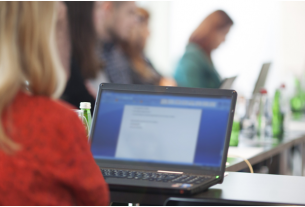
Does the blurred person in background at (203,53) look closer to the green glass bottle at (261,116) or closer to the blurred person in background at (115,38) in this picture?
the green glass bottle at (261,116)

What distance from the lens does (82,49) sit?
2.97 meters

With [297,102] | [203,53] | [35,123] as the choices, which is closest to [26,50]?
[35,123]

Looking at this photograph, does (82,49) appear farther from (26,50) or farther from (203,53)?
(26,50)

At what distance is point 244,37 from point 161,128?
3384mm

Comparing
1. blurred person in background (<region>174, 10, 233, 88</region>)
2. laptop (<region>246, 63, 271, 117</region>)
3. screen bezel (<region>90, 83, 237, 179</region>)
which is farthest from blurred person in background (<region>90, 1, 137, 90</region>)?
screen bezel (<region>90, 83, 237, 179</region>)

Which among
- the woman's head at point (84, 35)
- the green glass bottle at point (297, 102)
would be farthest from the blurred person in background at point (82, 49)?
the green glass bottle at point (297, 102)

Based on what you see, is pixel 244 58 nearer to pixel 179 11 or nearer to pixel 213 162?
pixel 179 11

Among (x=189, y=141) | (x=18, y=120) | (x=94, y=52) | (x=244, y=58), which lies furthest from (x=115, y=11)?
(x=18, y=120)

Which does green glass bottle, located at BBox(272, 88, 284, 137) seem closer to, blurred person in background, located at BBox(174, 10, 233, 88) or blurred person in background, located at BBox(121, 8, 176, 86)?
blurred person in background, located at BBox(174, 10, 233, 88)

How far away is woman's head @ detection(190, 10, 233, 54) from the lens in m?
2.44

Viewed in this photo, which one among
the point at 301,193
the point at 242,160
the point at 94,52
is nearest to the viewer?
the point at 301,193

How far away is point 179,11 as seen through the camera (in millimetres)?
3791

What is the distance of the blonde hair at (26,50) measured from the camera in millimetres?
485

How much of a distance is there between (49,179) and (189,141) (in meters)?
0.43
